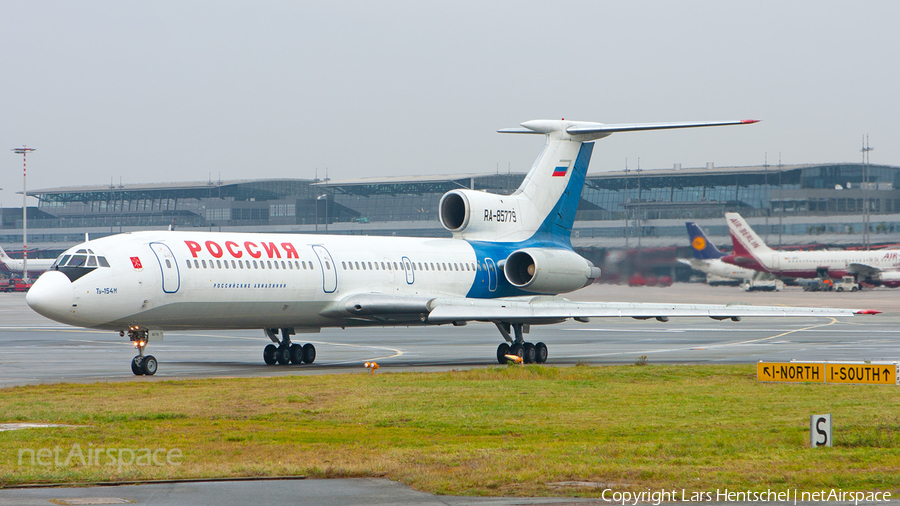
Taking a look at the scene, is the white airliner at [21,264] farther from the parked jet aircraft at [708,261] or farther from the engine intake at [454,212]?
the engine intake at [454,212]

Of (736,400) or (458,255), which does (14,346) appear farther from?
(736,400)

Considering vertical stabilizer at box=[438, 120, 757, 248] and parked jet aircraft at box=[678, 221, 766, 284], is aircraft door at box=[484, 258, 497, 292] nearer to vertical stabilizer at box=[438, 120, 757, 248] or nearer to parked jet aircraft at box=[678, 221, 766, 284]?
vertical stabilizer at box=[438, 120, 757, 248]

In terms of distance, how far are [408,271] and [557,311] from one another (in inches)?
201

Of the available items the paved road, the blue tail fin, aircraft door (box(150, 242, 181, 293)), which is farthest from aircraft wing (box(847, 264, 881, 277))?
aircraft door (box(150, 242, 181, 293))

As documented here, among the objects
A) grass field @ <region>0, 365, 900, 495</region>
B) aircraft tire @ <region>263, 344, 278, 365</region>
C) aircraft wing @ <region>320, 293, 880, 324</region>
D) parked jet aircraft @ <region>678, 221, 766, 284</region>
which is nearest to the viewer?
grass field @ <region>0, 365, 900, 495</region>

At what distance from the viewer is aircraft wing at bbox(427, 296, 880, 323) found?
26.1 meters

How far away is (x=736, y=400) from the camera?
16109 millimetres

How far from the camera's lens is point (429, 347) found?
114 feet

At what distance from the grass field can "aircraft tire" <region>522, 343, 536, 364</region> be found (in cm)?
755

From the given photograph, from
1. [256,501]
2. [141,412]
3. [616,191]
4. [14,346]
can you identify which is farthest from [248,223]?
[256,501]

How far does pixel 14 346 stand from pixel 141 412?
21.3m

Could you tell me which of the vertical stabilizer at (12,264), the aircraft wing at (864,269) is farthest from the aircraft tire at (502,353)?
the vertical stabilizer at (12,264)

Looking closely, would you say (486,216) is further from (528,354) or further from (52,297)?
(52,297)

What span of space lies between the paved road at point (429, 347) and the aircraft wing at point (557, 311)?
140cm
